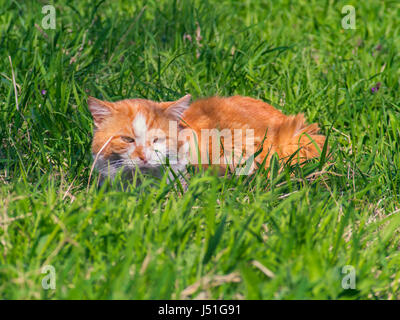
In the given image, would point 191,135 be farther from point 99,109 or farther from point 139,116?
point 99,109

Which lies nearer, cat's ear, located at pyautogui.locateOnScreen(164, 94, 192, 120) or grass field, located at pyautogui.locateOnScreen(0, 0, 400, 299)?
grass field, located at pyautogui.locateOnScreen(0, 0, 400, 299)

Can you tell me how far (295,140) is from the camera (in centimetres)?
291

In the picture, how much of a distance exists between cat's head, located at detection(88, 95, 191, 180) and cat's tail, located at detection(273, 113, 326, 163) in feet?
2.01

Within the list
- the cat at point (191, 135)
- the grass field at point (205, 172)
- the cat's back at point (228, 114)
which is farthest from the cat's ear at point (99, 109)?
the cat's back at point (228, 114)

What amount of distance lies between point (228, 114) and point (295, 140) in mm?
391

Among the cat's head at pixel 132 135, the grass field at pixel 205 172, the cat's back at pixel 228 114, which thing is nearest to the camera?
the grass field at pixel 205 172

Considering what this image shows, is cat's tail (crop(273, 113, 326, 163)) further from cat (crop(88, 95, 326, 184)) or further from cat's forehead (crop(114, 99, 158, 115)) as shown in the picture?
cat's forehead (crop(114, 99, 158, 115))

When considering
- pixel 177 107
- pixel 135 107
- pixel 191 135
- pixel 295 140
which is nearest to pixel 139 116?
pixel 135 107

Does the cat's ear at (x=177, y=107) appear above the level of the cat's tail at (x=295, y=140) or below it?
above

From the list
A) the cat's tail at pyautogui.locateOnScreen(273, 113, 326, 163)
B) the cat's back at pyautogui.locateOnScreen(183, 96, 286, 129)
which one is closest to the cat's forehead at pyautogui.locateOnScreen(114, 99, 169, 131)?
the cat's back at pyautogui.locateOnScreen(183, 96, 286, 129)

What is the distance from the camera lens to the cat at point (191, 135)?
99.1 inches

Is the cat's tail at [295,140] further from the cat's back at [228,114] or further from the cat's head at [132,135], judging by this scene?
the cat's head at [132,135]

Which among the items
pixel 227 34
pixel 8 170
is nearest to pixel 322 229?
pixel 8 170

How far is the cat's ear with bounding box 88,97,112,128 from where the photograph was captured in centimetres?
250
